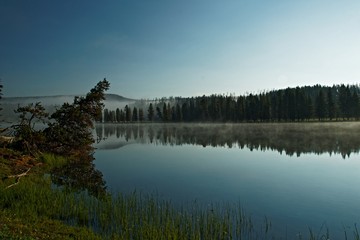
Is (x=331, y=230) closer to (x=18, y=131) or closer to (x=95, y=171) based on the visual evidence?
(x=95, y=171)

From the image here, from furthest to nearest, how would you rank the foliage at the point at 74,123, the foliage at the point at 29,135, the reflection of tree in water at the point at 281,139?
the reflection of tree in water at the point at 281,139 < the foliage at the point at 74,123 < the foliage at the point at 29,135

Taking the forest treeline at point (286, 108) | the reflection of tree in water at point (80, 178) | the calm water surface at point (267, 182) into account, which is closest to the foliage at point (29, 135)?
the reflection of tree in water at point (80, 178)

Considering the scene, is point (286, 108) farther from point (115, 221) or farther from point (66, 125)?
point (115, 221)

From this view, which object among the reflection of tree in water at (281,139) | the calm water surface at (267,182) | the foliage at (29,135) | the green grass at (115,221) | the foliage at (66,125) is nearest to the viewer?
the green grass at (115,221)

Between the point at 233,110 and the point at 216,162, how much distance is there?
123 metres

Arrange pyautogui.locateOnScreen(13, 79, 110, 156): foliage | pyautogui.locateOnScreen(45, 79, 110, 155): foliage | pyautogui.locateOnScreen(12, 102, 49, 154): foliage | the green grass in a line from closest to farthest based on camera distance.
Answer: the green grass → pyautogui.locateOnScreen(12, 102, 49, 154): foliage → pyautogui.locateOnScreen(13, 79, 110, 156): foliage → pyautogui.locateOnScreen(45, 79, 110, 155): foliage

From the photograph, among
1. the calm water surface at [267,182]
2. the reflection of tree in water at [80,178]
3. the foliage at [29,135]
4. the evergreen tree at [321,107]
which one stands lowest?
the calm water surface at [267,182]

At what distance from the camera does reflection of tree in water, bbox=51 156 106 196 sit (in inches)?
761

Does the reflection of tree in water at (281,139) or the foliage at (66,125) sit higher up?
the foliage at (66,125)

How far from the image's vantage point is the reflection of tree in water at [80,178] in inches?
761

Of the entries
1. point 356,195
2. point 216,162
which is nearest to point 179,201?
point 356,195

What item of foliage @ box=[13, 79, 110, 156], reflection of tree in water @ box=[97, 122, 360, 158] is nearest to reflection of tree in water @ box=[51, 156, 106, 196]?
foliage @ box=[13, 79, 110, 156]

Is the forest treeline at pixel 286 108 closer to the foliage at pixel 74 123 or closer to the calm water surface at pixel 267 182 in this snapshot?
the calm water surface at pixel 267 182

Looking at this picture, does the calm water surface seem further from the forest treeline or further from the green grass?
the forest treeline
